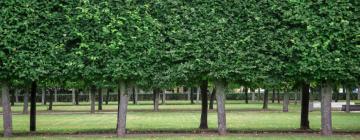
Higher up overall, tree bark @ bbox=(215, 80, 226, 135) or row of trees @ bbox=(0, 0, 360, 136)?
row of trees @ bbox=(0, 0, 360, 136)

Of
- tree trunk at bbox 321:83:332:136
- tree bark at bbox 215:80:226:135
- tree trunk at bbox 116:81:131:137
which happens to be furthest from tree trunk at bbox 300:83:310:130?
tree trunk at bbox 116:81:131:137

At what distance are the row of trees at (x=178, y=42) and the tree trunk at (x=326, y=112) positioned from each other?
1.6 inches

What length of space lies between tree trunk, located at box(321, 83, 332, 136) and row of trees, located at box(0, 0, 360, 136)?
0.13ft

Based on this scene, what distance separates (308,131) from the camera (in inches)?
925

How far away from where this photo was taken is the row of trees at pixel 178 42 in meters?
21.2

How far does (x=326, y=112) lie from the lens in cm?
2184

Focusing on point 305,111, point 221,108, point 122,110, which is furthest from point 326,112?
point 122,110

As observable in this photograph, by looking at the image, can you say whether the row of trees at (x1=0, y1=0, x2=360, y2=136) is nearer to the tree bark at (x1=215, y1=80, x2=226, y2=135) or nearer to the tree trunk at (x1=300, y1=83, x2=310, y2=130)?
the tree bark at (x1=215, y1=80, x2=226, y2=135)

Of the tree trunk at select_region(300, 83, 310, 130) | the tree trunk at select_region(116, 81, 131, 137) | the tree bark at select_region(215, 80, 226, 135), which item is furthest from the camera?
the tree trunk at select_region(300, 83, 310, 130)

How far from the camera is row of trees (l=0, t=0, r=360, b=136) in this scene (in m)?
21.2

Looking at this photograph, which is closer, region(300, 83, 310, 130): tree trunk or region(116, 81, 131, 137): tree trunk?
region(116, 81, 131, 137): tree trunk

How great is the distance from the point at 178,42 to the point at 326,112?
6556mm

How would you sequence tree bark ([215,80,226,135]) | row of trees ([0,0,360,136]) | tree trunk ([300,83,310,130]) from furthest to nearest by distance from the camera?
tree trunk ([300,83,310,130]) → tree bark ([215,80,226,135]) → row of trees ([0,0,360,136])

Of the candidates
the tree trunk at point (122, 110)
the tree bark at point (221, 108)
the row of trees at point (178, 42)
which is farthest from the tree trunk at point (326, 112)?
the tree trunk at point (122, 110)
